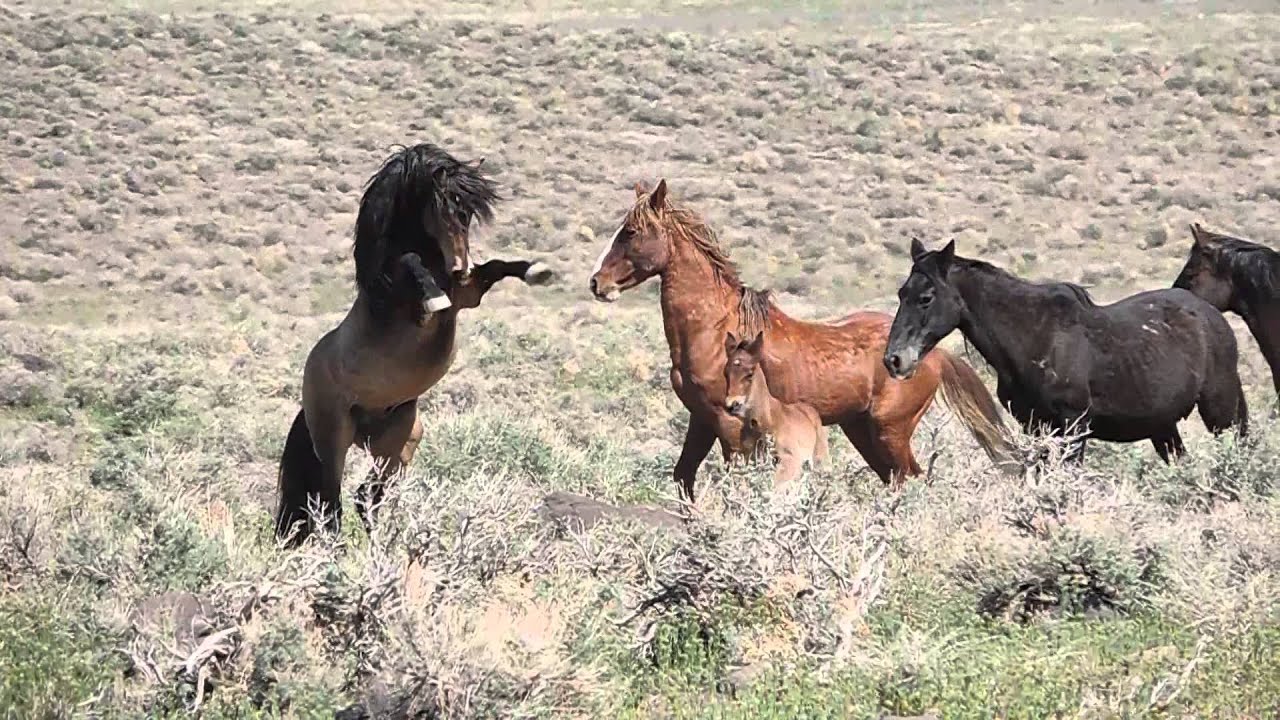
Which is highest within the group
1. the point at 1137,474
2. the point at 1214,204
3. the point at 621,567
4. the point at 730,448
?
the point at 621,567

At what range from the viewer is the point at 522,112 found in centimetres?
Answer: 3722

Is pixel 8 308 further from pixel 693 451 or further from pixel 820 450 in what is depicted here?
pixel 820 450

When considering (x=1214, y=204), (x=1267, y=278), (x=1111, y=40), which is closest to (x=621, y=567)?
(x=1267, y=278)

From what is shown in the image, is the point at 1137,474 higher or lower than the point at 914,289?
lower

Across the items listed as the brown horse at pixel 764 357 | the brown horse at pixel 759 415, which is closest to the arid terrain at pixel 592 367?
the brown horse at pixel 764 357

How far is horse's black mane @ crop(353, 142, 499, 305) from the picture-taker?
810 centimetres

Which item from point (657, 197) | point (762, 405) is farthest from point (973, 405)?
point (657, 197)

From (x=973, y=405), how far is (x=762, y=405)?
1660 mm

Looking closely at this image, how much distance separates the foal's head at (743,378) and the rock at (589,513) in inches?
38.5

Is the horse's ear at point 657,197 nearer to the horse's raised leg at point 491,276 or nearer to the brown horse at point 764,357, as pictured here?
the brown horse at point 764,357

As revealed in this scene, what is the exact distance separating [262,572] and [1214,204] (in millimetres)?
27564

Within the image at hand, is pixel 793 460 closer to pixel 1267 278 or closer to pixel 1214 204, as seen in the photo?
pixel 1267 278

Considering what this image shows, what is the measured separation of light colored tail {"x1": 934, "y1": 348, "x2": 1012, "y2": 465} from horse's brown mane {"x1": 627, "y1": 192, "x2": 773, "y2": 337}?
4.07ft

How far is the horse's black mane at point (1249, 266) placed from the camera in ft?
37.0
